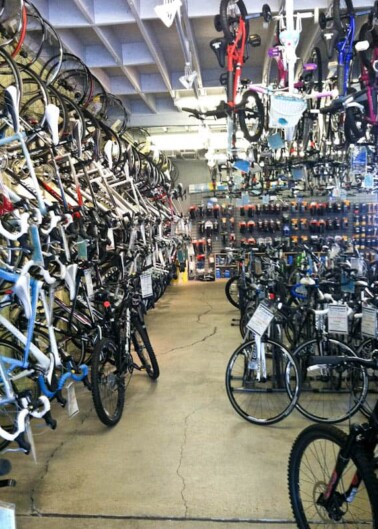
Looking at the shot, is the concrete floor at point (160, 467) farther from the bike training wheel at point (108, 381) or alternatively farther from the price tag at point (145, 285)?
the price tag at point (145, 285)

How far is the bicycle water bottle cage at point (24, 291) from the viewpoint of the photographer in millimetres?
2268

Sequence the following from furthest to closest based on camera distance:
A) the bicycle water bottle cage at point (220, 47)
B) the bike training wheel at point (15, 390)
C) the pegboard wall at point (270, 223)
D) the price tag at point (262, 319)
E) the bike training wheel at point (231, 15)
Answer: the pegboard wall at point (270, 223) → the bicycle water bottle cage at point (220, 47) → the bike training wheel at point (231, 15) → the price tag at point (262, 319) → the bike training wheel at point (15, 390)

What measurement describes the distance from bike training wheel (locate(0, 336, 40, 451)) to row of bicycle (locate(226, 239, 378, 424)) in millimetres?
1520

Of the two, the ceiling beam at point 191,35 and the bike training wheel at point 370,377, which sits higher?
the ceiling beam at point 191,35

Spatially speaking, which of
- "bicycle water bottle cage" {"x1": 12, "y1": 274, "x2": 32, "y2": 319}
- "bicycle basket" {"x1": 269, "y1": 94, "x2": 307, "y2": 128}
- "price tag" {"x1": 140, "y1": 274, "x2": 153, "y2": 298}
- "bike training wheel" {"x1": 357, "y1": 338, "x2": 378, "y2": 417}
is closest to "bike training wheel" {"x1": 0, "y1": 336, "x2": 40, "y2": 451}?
"bicycle water bottle cage" {"x1": 12, "y1": 274, "x2": 32, "y2": 319}

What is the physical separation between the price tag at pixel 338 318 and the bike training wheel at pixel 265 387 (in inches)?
15.3

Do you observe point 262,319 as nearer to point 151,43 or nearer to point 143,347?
point 143,347

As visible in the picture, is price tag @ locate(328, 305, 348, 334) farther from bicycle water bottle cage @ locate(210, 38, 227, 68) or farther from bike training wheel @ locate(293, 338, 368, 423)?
bicycle water bottle cage @ locate(210, 38, 227, 68)

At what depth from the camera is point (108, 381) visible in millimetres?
3273

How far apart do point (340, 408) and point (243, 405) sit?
0.76 m

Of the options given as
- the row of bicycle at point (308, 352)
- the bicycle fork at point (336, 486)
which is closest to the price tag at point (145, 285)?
the row of bicycle at point (308, 352)

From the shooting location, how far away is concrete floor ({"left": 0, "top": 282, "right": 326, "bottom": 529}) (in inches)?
88.0

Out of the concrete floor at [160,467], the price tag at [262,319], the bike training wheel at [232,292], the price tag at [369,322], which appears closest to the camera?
the concrete floor at [160,467]

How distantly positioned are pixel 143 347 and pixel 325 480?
7.73 ft
